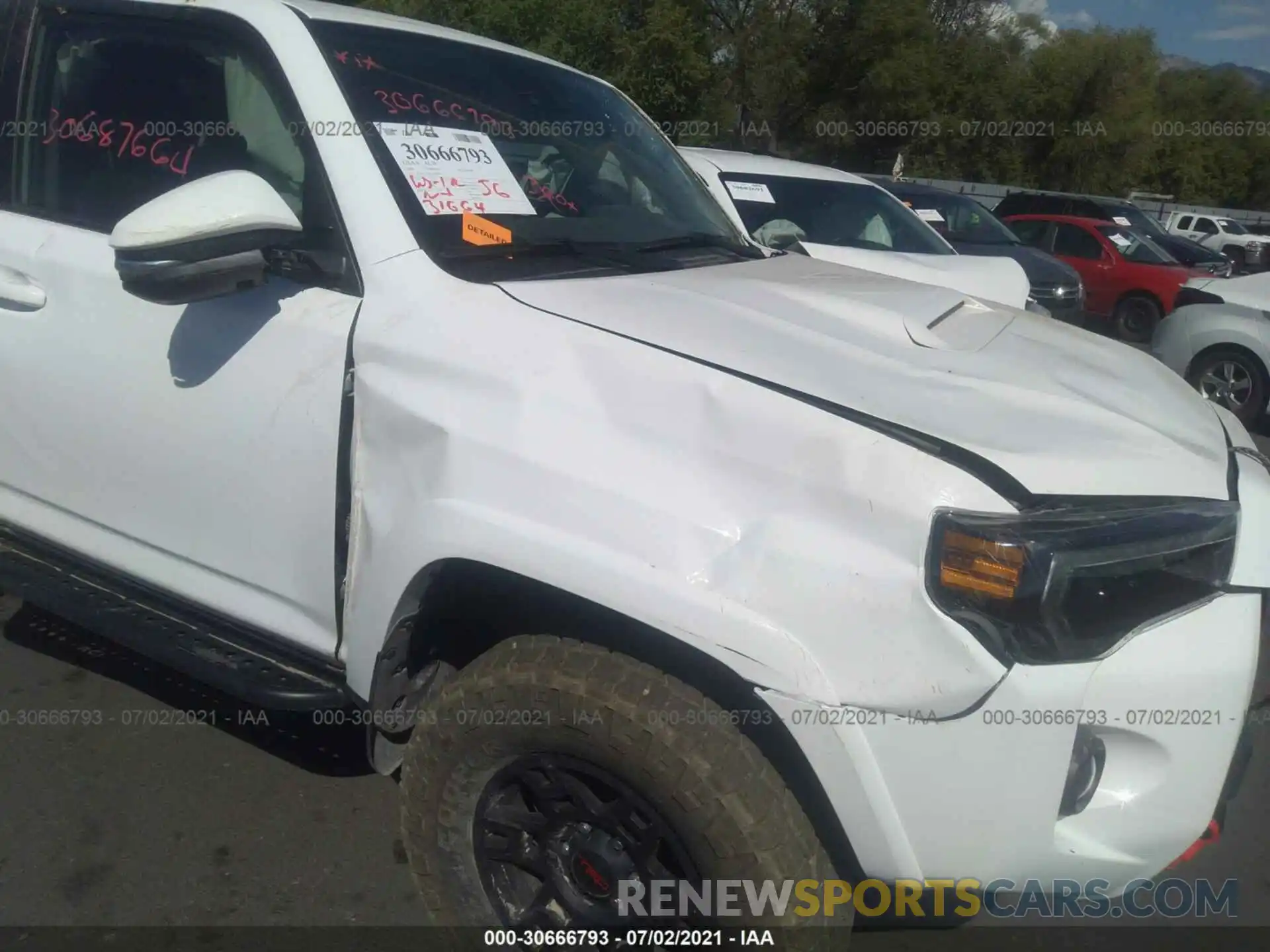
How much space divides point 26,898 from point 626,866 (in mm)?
1549

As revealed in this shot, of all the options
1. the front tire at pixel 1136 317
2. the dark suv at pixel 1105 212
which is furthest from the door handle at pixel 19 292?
the dark suv at pixel 1105 212

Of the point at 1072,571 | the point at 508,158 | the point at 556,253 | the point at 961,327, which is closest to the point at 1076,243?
the point at 961,327

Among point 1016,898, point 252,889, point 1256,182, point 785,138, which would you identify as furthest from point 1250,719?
point 1256,182

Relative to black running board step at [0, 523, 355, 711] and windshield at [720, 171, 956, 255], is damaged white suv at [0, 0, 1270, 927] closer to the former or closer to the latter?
black running board step at [0, 523, 355, 711]

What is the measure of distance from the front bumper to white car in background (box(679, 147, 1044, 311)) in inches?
144

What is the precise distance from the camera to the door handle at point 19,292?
266 centimetres

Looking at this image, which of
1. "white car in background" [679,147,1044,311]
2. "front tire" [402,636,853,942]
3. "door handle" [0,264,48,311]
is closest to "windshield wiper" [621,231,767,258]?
"front tire" [402,636,853,942]

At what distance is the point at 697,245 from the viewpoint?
9.53 ft

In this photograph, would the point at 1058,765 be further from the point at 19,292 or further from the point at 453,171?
the point at 19,292

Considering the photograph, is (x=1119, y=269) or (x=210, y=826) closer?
(x=210, y=826)

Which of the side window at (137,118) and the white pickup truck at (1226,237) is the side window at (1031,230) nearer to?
the white pickup truck at (1226,237)

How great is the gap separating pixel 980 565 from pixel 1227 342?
7.19 meters

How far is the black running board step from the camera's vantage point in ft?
7.75

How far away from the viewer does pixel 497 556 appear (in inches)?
75.2
